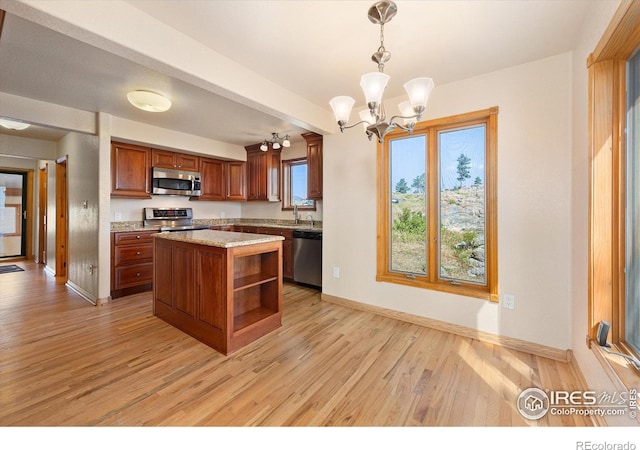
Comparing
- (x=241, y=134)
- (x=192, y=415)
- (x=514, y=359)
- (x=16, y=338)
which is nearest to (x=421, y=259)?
(x=514, y=359)

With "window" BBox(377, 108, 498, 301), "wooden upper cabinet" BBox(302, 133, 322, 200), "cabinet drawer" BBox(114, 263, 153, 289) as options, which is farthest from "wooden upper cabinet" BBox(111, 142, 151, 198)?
"window" BBox(377, 108, 498, 301)

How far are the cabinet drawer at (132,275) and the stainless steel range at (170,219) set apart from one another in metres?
0.66

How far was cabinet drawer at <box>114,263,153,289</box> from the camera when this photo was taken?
12.4 feet

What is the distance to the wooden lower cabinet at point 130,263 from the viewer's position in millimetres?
3746

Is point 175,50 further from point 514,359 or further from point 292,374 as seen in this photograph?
point 514,359

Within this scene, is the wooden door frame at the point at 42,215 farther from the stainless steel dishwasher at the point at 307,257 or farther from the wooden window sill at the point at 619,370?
the wooden window sill at the point at 619,370

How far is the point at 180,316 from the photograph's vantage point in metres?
2.73

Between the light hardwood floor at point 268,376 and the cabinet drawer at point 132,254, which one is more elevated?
the cabinet drawer at point 132,254

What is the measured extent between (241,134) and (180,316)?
2.96m

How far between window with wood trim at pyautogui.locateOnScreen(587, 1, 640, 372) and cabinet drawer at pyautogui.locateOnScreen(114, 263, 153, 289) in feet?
16.0

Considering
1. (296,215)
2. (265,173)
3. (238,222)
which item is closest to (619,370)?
(296,215)

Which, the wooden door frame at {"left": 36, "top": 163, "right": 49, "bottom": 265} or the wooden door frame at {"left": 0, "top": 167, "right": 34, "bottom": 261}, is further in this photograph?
the wooden door frame at {"left": 0, "top": 167, "right": 34, "bottom": 261}

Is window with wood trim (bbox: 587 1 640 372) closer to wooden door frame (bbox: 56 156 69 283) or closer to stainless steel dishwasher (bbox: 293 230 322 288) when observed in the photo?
stainless steel dishwasher (bbox: 293 230 322 288)

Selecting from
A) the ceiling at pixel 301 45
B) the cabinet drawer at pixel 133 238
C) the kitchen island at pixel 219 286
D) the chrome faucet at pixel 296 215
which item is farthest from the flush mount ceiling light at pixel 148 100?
the chrome faucet at pixel 296 215
